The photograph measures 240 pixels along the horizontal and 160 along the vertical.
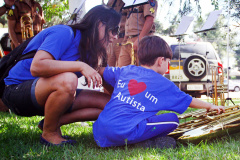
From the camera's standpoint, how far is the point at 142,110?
5.98ft

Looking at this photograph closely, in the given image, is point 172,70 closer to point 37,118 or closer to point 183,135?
point 37,118

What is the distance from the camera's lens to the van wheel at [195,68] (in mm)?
7273

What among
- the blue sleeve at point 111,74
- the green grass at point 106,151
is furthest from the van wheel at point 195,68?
the blue sleeve at point 111,74

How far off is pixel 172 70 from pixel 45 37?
5.85 m

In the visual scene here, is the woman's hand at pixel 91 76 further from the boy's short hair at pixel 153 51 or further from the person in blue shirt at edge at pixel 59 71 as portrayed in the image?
the boy's short hair at pixel 153 51

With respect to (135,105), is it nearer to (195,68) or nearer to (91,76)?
(91,76)

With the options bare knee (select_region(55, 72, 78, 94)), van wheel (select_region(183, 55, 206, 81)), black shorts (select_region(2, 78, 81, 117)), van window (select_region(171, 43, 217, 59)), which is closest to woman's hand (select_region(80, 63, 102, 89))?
bare knee (select_region(55, 72, 78, 94))

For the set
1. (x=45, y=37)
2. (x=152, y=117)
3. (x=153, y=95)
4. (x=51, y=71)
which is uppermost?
(x=45, y=37)

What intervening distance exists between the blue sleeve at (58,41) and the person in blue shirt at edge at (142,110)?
0.47m

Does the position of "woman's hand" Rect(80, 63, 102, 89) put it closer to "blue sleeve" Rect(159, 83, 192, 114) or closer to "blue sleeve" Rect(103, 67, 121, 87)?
"blue sleeve" Rect(103, 67, 121, 87)

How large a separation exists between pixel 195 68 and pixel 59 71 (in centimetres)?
606

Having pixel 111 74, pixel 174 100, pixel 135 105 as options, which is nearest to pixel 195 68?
pixel 111 74

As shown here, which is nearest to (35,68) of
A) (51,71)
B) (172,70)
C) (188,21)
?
(51,71)

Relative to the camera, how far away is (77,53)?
2072 millimetres
